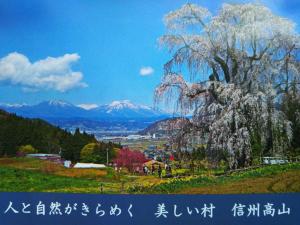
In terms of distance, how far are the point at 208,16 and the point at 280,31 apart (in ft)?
2.31

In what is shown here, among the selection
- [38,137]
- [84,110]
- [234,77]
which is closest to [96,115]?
[84,110]

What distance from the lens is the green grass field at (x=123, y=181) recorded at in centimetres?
644

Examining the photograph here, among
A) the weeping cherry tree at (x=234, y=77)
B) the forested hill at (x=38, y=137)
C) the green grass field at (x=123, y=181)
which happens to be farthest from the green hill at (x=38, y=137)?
the weeping cherry tree at (x=234, y=77)

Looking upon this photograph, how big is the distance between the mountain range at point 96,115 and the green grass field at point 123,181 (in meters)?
0.42

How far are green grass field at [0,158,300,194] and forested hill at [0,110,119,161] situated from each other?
13cm

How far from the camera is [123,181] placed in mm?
6531

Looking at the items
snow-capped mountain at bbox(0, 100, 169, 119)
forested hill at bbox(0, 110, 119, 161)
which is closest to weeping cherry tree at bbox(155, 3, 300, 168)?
snow-capped mountain at bbox(0, 100, 169, 119)

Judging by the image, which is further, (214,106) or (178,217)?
(214,106)

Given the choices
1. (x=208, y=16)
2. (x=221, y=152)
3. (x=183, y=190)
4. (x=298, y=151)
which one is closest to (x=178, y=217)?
(x=183, y=190)

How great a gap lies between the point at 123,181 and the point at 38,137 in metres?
0.90

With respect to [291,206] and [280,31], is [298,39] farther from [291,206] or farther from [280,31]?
[291,206]

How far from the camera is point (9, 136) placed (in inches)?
256

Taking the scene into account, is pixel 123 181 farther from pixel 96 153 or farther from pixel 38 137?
pixel 38 137

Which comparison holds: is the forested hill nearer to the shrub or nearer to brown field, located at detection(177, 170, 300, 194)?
the shrub
